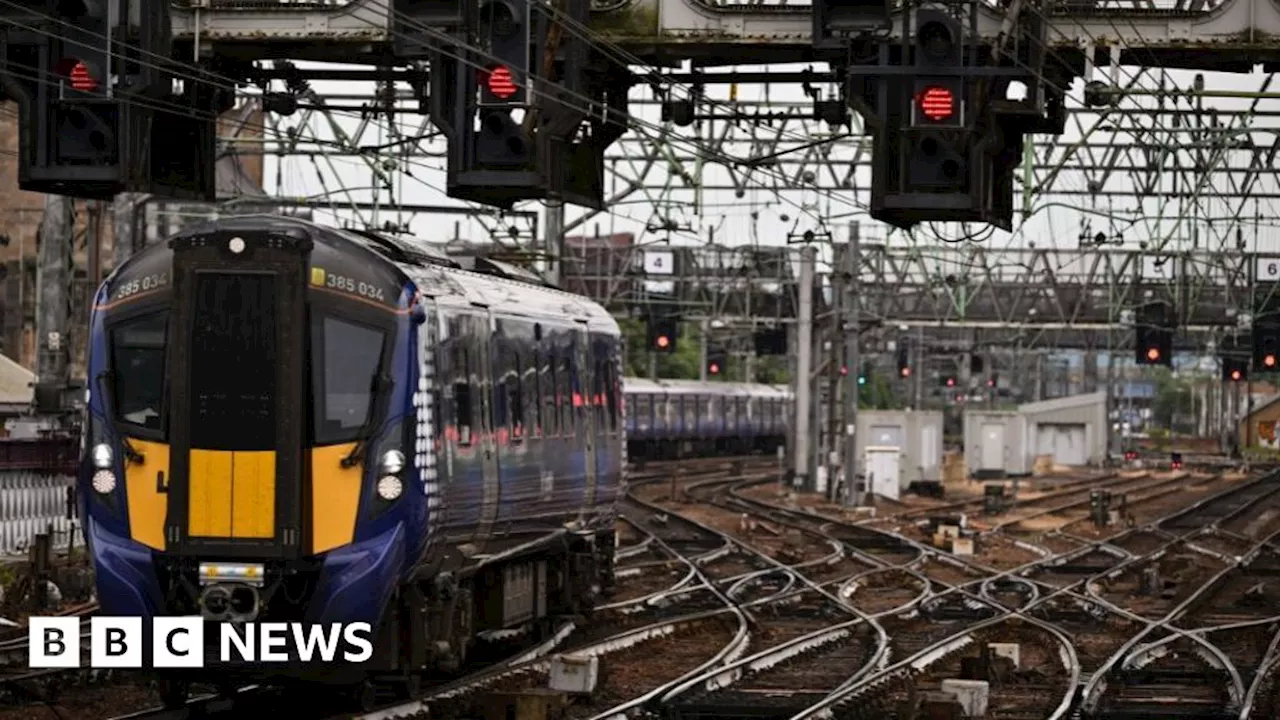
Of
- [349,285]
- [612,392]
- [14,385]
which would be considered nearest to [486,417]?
[349,285]

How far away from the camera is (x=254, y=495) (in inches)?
587

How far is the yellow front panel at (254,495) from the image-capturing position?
14867 mm

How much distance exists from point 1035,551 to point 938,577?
245 inches

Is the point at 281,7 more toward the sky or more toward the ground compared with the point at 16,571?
more toward the sky

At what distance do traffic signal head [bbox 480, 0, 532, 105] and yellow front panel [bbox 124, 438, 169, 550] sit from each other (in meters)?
3.69

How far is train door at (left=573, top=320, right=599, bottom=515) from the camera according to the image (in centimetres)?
2100

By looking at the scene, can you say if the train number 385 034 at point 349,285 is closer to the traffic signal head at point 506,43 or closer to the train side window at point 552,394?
the traffic signal head at point 506,43

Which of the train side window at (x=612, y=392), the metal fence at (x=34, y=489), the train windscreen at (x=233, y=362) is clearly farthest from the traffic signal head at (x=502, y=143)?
the metal fence at (x=34, y=489)

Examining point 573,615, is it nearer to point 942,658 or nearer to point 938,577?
point 942,658

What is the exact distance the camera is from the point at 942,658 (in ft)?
66.2

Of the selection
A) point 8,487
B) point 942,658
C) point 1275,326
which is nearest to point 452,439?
point 942,658

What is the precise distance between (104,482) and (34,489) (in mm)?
14227

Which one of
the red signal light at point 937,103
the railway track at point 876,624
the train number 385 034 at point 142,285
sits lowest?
the railway track at point 876,624

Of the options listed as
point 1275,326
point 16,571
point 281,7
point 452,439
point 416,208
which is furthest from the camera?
point 1275,326
